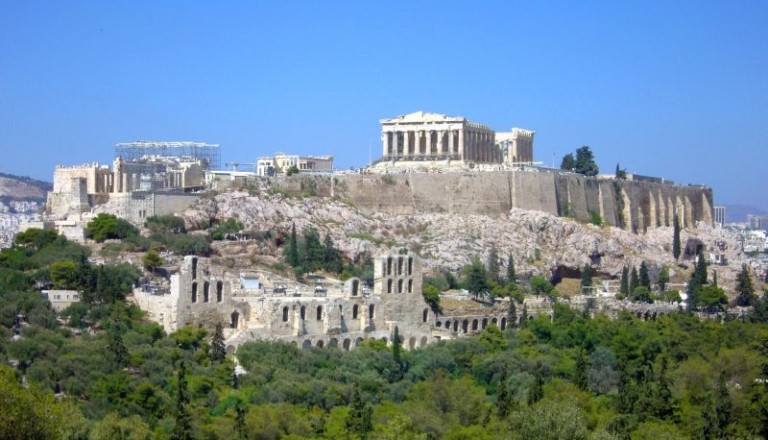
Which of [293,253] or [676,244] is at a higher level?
[676,244]

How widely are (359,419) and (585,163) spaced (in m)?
61.6

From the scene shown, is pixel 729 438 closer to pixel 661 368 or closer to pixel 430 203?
pixel 661 368

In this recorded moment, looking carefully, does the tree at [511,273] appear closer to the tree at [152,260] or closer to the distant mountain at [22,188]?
Answer: the tree at [152,260]

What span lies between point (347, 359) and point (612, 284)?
103 feet

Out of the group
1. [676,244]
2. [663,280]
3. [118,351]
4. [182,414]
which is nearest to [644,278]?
[663,280]

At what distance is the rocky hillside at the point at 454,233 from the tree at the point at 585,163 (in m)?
9.88

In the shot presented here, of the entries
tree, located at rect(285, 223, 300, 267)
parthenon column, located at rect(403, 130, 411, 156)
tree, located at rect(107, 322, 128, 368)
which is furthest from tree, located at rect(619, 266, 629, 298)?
tree, located at rect(107, 322, 128, 368)

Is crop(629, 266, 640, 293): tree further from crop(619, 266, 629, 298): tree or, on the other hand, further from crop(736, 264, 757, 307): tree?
crop(736, 264, 757, 307): tree

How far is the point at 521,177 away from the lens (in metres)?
96.9

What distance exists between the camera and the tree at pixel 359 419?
162 feet

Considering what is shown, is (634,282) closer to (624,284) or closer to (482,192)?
(624,284)

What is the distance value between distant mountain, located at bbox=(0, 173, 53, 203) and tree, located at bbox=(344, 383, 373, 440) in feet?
412

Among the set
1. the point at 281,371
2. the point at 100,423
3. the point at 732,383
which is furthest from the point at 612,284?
the point at 100,423

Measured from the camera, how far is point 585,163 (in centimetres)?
10900
